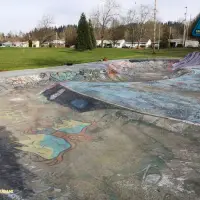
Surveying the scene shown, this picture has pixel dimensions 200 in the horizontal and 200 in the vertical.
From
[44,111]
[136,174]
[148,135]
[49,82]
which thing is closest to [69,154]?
[136,174]

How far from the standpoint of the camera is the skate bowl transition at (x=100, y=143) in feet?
20.0

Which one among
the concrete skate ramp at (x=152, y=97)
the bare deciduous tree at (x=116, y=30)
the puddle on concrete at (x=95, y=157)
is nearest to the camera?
the puddle on concrete at (x=95, y=157)

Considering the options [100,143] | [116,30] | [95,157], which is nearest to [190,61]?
[100,143]

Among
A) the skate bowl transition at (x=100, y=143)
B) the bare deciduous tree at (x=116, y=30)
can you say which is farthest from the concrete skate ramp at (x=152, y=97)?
the bare deciduous tree at (x=116, y=30)

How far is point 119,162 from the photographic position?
24.1ft

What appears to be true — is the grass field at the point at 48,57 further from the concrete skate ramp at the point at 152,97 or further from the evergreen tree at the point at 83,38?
the concrete skate ramp at the point at 152,97

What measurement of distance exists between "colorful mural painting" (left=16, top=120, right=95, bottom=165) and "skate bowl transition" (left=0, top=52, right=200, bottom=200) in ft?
0.09

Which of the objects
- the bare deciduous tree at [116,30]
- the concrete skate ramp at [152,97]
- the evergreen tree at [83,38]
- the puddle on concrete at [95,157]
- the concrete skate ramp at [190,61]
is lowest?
the puddle on concrete at [95,157]

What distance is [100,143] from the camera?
870 cm

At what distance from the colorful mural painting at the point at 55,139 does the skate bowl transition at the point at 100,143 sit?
0.09ft

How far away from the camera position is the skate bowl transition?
610 centimetres

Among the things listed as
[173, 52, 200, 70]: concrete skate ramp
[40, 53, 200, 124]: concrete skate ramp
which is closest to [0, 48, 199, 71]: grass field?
[173, 52, 200, 70]: concrete skate ramp

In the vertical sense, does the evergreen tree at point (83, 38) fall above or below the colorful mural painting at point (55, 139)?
above

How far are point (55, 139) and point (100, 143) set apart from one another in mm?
1557
